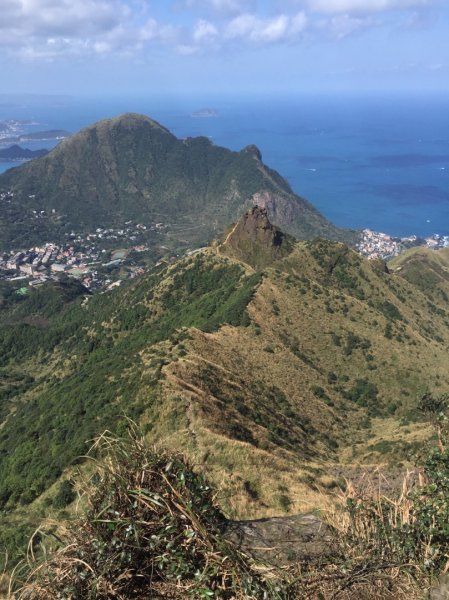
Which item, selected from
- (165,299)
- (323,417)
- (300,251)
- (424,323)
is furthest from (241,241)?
(323,417)

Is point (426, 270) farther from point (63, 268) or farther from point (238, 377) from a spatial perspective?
point (63, 268)

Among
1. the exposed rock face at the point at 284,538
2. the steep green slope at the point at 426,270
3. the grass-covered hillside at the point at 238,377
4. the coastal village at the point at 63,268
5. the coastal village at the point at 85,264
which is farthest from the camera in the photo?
the coastal village at the point at 85,264

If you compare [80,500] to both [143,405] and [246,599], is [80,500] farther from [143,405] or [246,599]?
[143,405]

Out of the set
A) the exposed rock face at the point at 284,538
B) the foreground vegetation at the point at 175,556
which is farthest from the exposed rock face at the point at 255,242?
the foreground vegetation at the point at 175,556

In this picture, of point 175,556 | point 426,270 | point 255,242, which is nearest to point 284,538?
point 175,556

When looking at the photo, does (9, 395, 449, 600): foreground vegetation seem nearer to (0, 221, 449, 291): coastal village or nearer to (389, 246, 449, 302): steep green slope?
(389, 246, 449, 302): steep green slope

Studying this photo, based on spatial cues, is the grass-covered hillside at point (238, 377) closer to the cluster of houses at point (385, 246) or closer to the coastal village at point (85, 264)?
the coastal village at point (85, 264)
